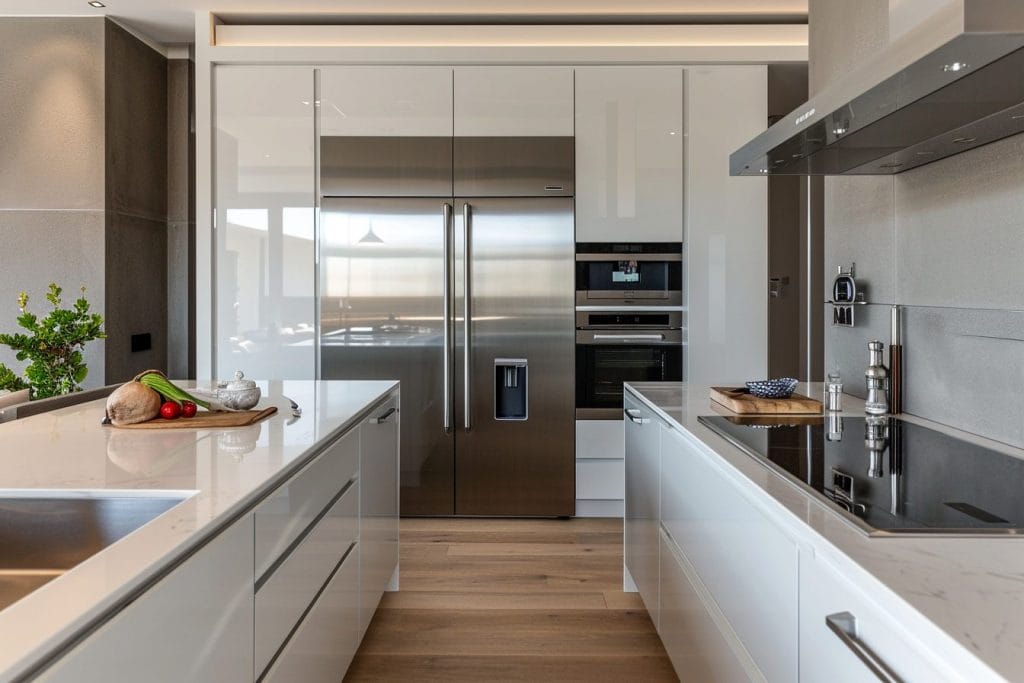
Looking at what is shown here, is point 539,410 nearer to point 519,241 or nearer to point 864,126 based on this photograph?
point 519,241

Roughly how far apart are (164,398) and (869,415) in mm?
1991

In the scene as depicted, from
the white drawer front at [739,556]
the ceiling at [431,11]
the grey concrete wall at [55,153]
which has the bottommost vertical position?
the white drawer front at [739,556]

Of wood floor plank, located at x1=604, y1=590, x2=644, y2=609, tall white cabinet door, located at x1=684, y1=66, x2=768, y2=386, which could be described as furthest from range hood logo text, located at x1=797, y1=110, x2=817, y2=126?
tall white cabinet door, located at x1=684, y1=66, x2=768, y2=386

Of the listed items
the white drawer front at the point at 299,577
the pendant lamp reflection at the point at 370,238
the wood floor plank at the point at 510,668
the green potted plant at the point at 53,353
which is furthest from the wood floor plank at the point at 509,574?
the pendant lamp reflection at the point at 370,238

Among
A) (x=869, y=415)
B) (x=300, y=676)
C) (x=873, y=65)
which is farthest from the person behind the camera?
(x=869, y=415)

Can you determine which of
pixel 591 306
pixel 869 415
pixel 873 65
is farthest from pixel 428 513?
pixel 873 65

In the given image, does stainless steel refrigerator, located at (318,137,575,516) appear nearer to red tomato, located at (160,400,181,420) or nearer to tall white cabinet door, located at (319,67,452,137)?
tall white cabinet door, located at (319,67,452,137)

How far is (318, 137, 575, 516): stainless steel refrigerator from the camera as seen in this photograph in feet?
12.9

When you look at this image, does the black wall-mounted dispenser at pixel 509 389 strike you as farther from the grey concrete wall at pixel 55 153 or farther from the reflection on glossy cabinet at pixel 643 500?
the grey concrete wall at pixel 55 153

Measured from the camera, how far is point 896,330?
2201 millimetres

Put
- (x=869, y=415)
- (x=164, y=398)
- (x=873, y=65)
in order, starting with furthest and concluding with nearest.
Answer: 1. (x=869, y=415)
2. (x=164, y=398)
3. (x=873, y=65)

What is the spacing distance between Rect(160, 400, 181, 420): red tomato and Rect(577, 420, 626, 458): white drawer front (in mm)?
2412

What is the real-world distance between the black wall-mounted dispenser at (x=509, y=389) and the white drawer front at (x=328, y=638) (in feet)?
6.08

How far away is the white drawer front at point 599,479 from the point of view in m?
3.98
